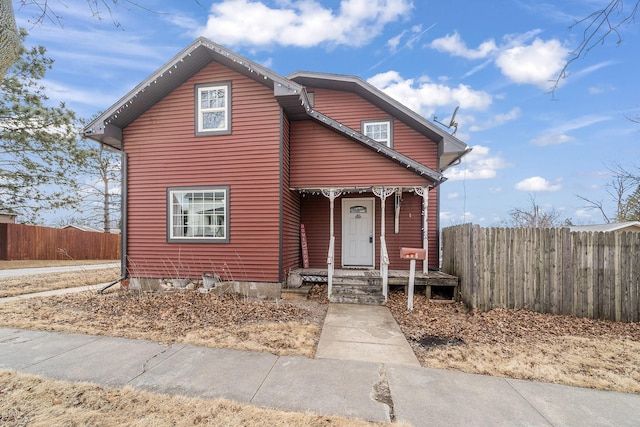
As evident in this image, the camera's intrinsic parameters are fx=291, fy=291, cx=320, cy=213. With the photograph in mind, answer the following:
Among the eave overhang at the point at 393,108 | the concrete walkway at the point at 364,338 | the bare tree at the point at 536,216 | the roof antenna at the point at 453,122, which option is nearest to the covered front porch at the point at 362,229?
the eave overhang at the point at 393,108

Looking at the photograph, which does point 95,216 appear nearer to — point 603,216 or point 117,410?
point 117,410

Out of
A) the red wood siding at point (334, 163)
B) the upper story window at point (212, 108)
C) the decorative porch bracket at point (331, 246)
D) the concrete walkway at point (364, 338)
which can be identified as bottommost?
the concrete walkway at point (364, 338)

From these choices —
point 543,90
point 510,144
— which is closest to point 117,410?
point 543,90

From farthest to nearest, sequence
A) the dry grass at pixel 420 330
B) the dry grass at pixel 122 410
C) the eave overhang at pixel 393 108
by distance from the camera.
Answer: the eave overhang at pixel 393 108, the dry grass at pixel 420 330, the dry grass at pixel 122 410

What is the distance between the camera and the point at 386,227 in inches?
383

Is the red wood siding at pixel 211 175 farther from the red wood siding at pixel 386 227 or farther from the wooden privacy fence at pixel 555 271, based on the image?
the wooden privacy fence at pixel 555 271

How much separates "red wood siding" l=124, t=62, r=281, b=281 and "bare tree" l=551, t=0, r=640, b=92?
611cm

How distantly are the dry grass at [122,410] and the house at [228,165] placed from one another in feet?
15.3

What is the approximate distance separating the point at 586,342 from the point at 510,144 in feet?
66.1

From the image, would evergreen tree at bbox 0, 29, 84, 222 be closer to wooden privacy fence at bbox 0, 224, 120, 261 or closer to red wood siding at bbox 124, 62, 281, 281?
wooden privacy fence at bbox 0, 224, 120, 261

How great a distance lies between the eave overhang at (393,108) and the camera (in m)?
9.29

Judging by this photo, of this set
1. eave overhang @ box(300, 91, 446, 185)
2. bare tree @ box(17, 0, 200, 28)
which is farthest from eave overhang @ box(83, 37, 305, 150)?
bare tree @ box(17, 0, 200, 28)

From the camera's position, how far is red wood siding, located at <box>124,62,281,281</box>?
25.5 feet

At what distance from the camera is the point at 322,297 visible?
777 cm
